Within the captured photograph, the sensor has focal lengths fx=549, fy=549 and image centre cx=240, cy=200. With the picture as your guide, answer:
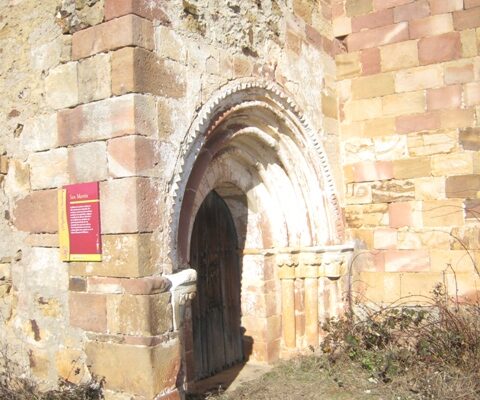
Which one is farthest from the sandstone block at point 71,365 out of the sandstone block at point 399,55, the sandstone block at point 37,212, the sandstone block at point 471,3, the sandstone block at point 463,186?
the sandstone block at point 471,3

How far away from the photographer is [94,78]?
3805mm

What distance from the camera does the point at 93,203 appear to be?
3.78 metres

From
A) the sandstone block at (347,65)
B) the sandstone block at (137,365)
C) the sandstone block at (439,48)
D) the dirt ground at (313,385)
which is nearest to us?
the sandstone block at (137,365)

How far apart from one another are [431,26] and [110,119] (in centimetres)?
379

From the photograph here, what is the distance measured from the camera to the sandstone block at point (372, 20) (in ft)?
19.7

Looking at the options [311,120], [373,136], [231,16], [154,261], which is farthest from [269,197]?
[154,261]

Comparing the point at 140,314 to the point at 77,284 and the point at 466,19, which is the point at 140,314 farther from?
the point at 466,19

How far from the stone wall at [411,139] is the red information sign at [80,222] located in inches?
129

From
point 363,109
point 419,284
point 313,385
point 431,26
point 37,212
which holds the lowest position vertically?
point 313,385

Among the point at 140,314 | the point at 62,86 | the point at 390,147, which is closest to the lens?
the point at 140,314

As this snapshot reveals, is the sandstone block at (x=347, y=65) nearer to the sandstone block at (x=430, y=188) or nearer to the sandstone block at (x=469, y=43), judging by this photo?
the sandstone block at (x=469, y=43)

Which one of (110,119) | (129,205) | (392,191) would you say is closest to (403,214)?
(392,191)

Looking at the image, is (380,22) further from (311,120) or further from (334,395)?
(334,395)

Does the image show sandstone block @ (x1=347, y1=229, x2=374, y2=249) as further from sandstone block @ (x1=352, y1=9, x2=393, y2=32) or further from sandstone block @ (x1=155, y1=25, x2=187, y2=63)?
sandstone block @ (x1=155, y1=25, x2=187, y2=63)
